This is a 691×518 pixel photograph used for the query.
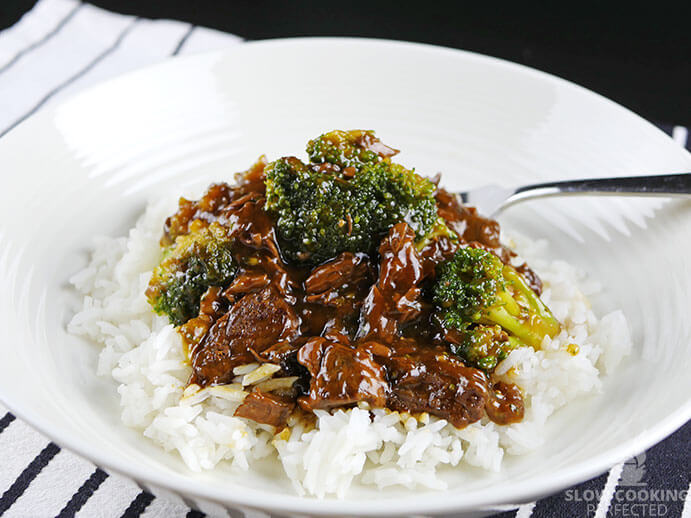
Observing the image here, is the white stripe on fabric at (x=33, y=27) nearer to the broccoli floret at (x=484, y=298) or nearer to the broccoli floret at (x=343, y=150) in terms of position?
the broccoli floret at (x=343, y=150)

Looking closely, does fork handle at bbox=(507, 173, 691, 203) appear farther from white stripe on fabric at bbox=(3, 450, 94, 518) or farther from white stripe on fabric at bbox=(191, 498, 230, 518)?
white stripe on fabric at bbox=(3, 450, 94, 518)

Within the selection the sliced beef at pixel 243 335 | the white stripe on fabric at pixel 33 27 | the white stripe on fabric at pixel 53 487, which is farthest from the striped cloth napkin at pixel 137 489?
the white stripe on fabric at pixel 33 27

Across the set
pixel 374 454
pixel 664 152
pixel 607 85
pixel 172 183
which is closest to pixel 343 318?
pixel 374 454

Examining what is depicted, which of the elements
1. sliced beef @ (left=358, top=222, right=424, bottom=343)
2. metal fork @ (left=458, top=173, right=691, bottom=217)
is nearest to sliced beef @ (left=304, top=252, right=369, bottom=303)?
sliced beef @ (left=358, top=222, right=424, bottom=343)

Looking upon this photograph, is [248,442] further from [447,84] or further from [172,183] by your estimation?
[447,84]

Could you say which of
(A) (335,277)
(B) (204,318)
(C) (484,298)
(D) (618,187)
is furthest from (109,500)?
(D) (618,187)
